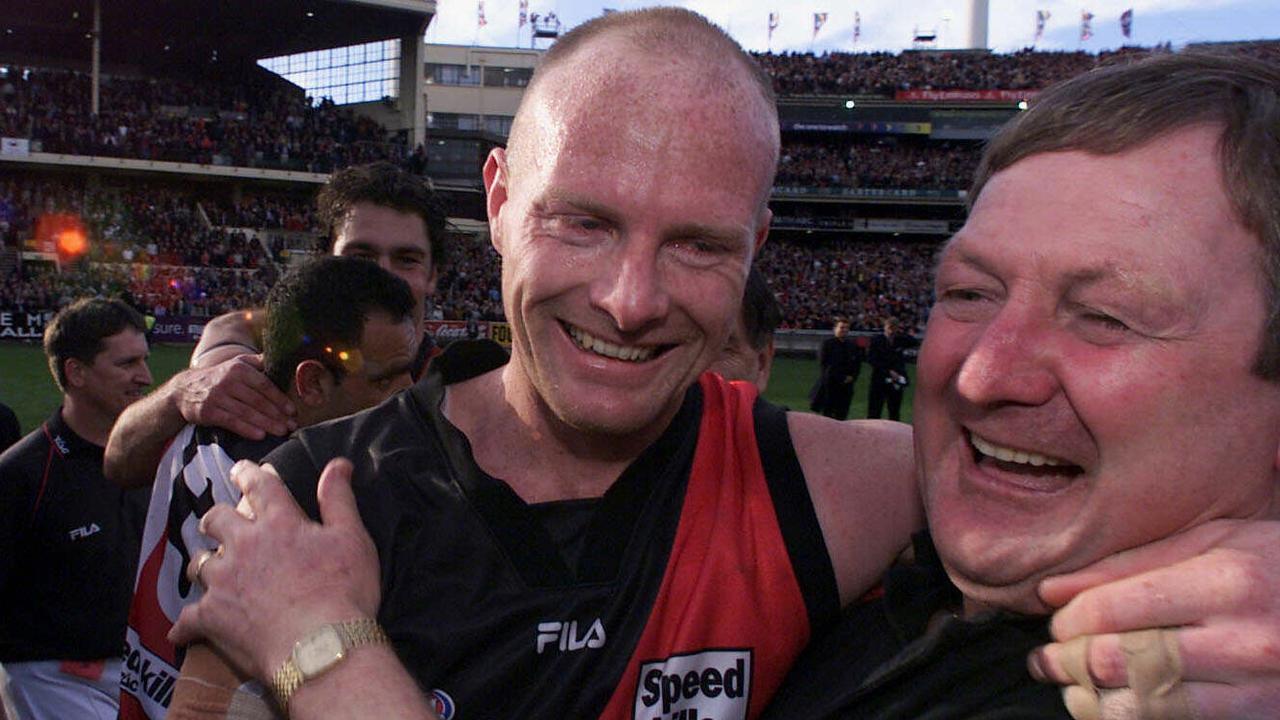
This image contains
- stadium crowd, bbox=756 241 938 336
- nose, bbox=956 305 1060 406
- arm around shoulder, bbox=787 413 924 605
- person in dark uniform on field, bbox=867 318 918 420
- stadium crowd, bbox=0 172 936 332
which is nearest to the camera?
nose, bbox=956 305 1060 406

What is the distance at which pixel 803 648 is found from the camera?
1.99 m

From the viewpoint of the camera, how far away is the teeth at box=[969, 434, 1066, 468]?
4.87 ft

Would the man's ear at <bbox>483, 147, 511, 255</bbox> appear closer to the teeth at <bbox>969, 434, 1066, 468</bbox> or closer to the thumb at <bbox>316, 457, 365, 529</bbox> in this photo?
the thumb at <bbox>316, 457, 365, 529</bbox>

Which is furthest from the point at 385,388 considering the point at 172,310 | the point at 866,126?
the point at 866,126

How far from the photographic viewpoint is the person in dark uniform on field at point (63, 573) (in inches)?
178

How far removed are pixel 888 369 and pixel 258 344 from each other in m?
12.2

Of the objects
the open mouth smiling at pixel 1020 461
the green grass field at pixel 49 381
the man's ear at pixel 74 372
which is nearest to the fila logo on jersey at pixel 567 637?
the open mouth smiling at pixel 1020 461

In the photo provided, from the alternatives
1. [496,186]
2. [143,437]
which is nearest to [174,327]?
[143,437]

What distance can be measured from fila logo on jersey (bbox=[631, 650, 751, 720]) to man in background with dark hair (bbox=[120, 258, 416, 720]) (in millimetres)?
1242

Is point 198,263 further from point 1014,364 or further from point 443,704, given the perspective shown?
point 1014,364

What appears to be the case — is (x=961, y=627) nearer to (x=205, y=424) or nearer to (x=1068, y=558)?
(x=1068, y=558)

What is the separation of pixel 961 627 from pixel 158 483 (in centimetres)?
238

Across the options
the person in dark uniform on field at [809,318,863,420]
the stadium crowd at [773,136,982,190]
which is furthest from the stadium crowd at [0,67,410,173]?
the person in dark uniform on field at [809,318,863,420]

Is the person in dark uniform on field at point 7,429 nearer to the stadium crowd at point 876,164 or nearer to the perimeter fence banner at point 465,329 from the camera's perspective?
the perimeter fence banner at point 465,329
